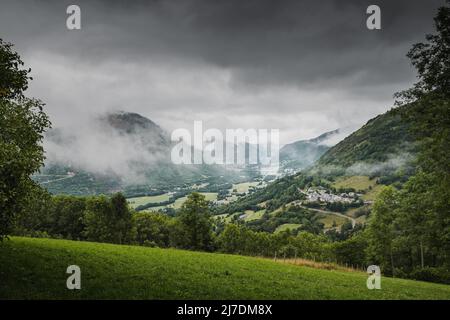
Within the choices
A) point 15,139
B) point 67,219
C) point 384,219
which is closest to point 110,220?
point 67,219

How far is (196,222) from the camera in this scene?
8862 centimetres

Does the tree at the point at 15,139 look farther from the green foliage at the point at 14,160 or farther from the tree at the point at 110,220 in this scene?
the tree at the point at 110,220

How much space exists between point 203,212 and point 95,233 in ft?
115

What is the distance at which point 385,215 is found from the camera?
6981 cm

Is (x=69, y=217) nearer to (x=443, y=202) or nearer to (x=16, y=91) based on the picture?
(x=16, y=91)

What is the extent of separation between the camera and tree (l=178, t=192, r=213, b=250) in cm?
8881

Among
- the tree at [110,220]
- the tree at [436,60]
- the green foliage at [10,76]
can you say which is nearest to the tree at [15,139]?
the green foliage at [10,76]

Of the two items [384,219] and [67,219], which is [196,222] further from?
[67,219]

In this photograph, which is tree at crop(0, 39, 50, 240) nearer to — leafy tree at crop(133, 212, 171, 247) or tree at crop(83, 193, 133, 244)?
tree at crop(83, 193, 133, 244)

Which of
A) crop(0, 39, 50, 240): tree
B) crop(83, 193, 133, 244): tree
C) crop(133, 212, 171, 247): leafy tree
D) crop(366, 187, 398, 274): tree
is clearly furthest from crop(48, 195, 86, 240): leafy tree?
crop(0, 39, 50, 240): tree

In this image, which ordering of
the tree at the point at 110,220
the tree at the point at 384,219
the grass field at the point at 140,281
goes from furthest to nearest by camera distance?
the tree at the point at 110,220 < the tree at the point at 384,219 < the grass field at the point at 140,281

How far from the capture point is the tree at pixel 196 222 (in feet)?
291

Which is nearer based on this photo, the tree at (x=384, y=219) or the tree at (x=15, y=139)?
the tree at (x=15, y=139)
